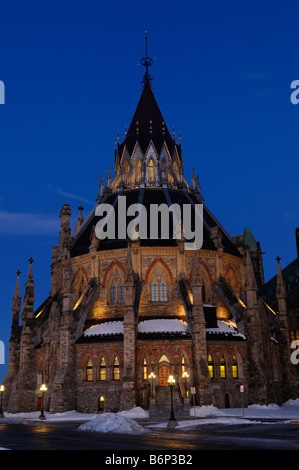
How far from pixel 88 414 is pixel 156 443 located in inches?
926

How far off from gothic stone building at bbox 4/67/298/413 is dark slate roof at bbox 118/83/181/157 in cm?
538

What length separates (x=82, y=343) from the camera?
44.7 metres

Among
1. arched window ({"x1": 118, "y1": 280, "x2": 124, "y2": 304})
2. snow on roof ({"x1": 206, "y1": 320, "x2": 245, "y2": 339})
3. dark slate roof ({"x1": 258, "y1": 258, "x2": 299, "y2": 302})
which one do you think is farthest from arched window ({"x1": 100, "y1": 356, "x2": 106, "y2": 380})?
dark slate roof ({"x1": 258, "y1": 258, "x2": 299, "y2": 302})

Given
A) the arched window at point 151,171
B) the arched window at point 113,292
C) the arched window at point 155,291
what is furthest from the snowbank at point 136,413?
the arched window at point 151,171

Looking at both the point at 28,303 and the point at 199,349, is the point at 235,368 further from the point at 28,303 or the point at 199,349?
the point at 28,303

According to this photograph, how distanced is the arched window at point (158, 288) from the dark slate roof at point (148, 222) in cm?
337

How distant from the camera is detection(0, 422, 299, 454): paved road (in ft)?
59.8

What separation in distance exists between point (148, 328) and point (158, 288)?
19.2 feet

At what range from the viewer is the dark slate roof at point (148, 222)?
5083cm

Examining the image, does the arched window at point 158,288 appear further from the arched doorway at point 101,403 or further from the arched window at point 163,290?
the arched doorway at point 101,403

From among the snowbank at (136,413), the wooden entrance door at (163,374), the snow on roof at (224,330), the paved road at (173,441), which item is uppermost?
the snow on roof at (224,330)

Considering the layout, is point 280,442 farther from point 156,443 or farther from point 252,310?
point 252,310

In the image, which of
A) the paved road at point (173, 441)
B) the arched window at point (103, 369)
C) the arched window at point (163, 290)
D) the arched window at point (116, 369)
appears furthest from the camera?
the arched window at point (163, 290)
